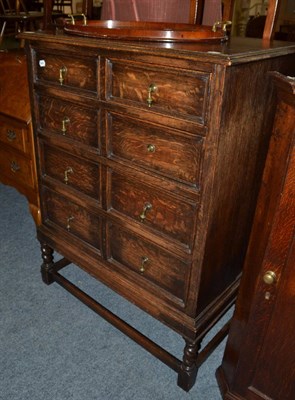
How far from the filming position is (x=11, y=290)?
2.13m

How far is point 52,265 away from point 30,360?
53 cm

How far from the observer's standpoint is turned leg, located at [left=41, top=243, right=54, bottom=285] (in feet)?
6.76

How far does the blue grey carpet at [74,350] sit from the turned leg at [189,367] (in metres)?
0.04

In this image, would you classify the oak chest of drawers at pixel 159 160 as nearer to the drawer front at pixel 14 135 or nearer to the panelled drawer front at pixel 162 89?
the panelled drawer front at pixel 162 89

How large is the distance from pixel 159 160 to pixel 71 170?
535mm

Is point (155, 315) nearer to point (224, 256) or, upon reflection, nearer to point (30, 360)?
point (224, 256)

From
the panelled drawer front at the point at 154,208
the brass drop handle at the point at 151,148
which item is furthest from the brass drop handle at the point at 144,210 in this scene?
the brass drop handle at the point at 151,148

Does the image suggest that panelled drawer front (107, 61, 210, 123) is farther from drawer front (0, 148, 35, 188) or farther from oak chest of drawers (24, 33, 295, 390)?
drawer front (0, 148, 35, 188)

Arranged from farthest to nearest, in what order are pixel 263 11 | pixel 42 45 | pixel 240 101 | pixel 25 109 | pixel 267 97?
pixel 263 11 → pixel 25 109 → pixel 42 45 → pixel 267 97 → pixel 240 101

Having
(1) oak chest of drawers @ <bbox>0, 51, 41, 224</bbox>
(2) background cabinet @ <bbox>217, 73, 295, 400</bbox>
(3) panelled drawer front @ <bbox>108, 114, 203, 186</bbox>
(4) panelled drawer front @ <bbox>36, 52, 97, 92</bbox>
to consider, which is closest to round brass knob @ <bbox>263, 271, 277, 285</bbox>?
(2) background cabinet @ <bbox>217, 73, 295, 400</bbox>

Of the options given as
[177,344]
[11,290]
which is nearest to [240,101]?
[177,344]

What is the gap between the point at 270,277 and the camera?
45.0 inches

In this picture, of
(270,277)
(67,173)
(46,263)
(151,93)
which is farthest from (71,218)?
(270,277)

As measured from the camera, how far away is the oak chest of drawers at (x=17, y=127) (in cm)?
211
